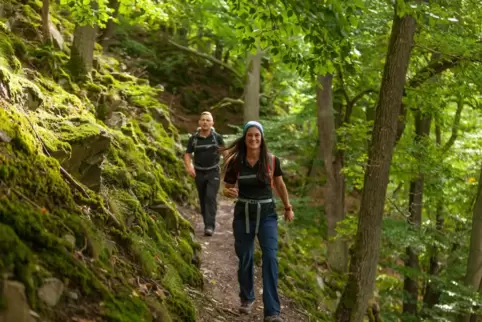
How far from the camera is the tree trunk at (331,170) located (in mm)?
10000

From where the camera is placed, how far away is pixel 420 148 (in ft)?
34.9

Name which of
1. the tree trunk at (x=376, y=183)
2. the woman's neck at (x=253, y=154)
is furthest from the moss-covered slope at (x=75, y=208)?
the tree trunk at (x=376, y=183)

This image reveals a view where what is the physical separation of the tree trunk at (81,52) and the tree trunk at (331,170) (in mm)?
4602

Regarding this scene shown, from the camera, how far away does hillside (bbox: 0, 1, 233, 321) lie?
9.85 feet

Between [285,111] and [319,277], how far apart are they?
12387 mm

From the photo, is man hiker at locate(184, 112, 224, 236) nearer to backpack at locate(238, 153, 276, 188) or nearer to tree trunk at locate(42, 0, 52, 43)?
backpack at locate(238, 153, 276, 188)

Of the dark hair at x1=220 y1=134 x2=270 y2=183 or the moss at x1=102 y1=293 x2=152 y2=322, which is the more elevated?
the dark hair at x1=220 y1=134 x2=270 y2=183

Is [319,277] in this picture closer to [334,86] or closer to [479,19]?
[334,86]

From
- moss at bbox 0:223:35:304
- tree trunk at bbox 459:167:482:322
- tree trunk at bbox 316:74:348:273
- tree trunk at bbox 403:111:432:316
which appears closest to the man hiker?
tree trunk at bbox 316:74:348:273

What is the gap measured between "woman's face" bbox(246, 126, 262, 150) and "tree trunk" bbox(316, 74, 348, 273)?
514cm

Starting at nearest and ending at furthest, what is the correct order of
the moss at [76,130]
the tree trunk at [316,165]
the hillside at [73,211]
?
the hillside at [73,211]
the moss at [76,130]
the tree trunk at [316,165]

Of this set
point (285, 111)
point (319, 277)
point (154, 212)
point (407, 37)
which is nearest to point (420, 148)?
point (319, 277)

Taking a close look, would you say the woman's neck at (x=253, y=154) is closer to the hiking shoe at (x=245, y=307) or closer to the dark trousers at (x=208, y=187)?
the hiking shoe at (x=245, y=307)

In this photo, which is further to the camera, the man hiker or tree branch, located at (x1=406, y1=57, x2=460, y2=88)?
tree branch, located at (x1=406, y1=57, x2=460, y2=88)
